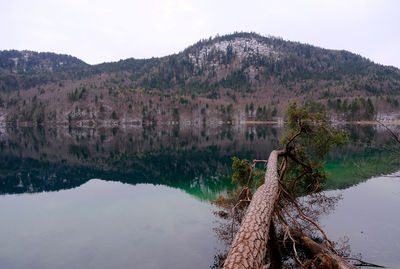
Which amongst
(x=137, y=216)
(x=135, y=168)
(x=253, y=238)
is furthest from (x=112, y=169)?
(x=253, y=238)

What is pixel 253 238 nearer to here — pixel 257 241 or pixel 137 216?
pixel 257 241

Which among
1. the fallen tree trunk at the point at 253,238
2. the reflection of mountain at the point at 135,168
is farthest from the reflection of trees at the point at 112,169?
the fallen tree trunk at the point at 253,238

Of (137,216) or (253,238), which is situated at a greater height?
(253,238)

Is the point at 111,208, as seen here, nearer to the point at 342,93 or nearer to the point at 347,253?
the point at 347,253

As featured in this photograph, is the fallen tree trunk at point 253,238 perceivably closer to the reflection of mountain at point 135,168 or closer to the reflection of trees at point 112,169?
the reflection of trees at point 112,169

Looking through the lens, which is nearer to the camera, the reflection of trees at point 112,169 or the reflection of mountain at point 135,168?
the reflection of mountain at point 135,168

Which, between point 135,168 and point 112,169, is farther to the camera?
point 135,168

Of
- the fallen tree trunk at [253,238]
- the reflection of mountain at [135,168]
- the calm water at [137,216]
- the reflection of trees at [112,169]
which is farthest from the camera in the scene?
the reflection of trees at [112,169]

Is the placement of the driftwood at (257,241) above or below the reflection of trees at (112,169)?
above

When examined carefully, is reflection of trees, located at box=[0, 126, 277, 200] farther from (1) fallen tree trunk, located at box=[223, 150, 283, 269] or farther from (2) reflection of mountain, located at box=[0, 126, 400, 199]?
(1) fallen tree trunk, located at box=[223, 150, 283, 269]

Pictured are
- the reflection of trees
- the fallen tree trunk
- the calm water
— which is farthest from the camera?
the reflection of trees

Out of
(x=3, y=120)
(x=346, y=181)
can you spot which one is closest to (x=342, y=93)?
(x=346, y=181)

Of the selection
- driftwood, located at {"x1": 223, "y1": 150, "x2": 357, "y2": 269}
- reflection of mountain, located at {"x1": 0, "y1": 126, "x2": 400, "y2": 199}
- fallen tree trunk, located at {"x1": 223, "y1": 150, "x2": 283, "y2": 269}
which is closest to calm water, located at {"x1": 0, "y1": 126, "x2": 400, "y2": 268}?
reflection of mountain, located at {"x1": 0, "y1": 126, "x2": 400, "y2": 199}

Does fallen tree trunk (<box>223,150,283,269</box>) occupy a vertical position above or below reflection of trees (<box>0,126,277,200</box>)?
above
